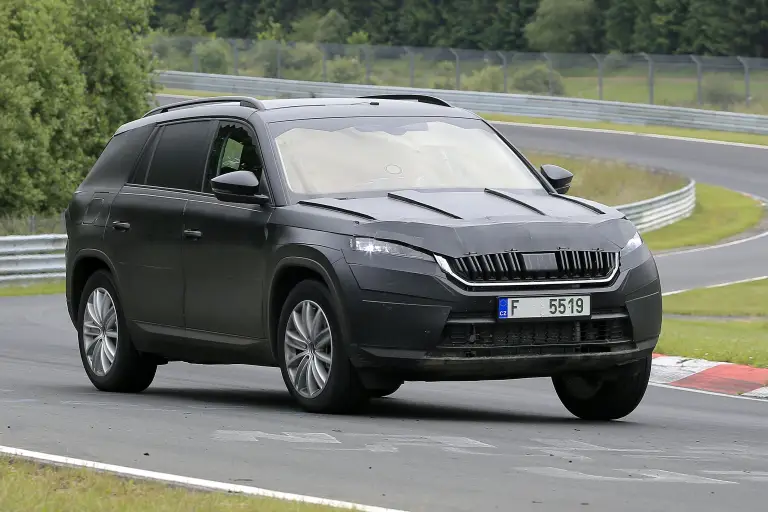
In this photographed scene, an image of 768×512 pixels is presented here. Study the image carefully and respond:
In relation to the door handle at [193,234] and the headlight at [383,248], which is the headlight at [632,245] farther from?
the door handle at [193,234]

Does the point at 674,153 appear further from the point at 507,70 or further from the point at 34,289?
the point at 34,289

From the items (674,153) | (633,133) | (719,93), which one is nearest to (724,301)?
(674,153)

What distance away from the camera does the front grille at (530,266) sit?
357 inches

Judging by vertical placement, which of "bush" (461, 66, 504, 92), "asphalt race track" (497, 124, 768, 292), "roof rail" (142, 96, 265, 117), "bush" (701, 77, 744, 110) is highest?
"roof rail" (142, 96, 265, 117)

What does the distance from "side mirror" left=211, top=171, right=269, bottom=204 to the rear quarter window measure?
1.77m

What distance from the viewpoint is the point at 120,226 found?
11445 millimetres

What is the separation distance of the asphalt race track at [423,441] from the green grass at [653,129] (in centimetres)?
4232

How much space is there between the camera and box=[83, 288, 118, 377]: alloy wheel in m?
11.7

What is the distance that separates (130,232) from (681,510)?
5.70 metres

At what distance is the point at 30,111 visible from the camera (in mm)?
39406

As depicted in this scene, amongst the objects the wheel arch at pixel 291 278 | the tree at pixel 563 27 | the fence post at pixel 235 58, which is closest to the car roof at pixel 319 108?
the wheel arch at pixel 291 278

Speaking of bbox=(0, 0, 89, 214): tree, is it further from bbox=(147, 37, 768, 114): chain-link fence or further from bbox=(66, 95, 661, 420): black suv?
bbox=(66, 95, 661, 420): black suv

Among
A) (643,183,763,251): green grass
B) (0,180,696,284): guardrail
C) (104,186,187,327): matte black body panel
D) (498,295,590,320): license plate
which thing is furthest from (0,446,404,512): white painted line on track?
(643,183,763,251): green grass

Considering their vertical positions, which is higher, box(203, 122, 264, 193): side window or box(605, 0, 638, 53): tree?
box(203, 122, 264, 193): side window
